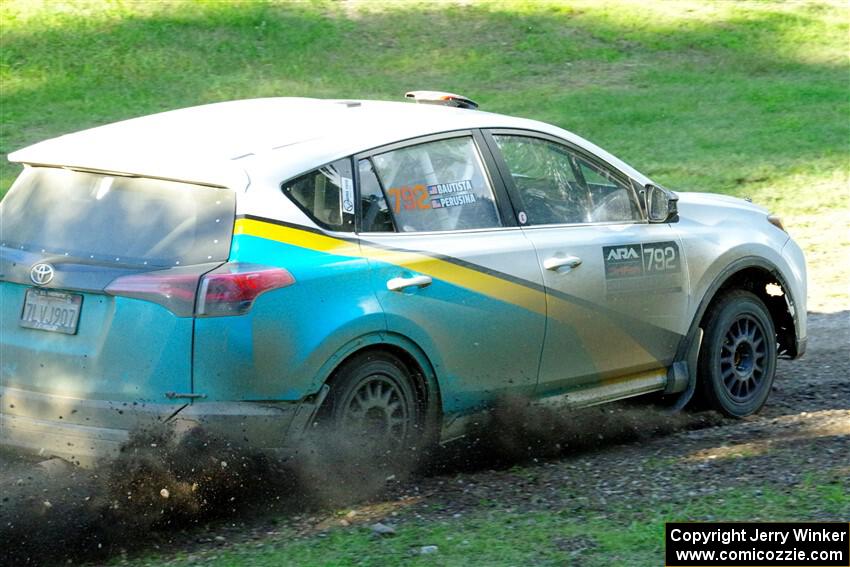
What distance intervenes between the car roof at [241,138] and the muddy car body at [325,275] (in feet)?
→ 0.05

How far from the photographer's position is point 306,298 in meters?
5.54

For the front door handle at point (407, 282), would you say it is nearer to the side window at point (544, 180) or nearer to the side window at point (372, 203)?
the side window at point (372, 203)

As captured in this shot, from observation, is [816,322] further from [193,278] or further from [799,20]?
[799,20]

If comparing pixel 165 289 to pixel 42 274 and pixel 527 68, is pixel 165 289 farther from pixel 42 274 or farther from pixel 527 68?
pixel 527 68

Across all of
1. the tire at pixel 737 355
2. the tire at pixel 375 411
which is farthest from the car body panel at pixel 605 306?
the tire at pixel 375 411

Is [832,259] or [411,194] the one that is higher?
[411,194]

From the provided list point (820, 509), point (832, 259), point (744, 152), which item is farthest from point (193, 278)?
point (744, 152)

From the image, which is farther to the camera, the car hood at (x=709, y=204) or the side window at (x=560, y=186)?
the car hood at (x=709, y=204)

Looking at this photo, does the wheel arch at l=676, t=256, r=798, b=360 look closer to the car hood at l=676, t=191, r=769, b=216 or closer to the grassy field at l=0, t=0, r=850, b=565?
the car hood at l=676, t=191, r=769, b=216

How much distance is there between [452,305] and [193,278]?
1320mm

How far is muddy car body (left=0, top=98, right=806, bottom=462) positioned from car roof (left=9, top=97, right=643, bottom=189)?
1 cm

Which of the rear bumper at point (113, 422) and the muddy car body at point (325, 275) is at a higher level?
the muddy car body at point (325, 275)

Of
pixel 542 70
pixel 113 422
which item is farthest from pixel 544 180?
pixel 542 70

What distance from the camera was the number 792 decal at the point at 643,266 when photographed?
22.5 ft
